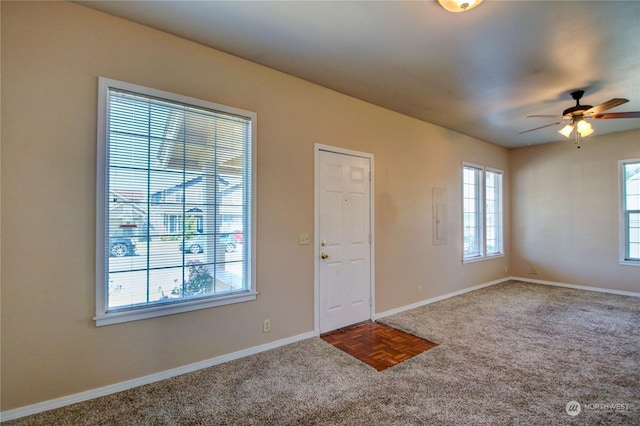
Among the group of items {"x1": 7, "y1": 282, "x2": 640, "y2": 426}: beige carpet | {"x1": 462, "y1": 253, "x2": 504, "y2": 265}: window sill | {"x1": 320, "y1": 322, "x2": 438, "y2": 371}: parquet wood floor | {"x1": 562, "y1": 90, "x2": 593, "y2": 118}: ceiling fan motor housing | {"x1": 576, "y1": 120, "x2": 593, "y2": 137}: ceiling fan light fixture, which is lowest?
{"x1": 320, "y1": 322, "x2": 438, "y2": 371}: parquet wood floor

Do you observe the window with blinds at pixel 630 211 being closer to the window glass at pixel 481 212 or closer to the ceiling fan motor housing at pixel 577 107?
the window glass at pixel 481 212

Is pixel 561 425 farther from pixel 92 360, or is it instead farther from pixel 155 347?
pixel 92 360

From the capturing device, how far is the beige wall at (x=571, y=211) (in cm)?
525

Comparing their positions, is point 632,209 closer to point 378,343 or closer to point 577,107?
point 577,107

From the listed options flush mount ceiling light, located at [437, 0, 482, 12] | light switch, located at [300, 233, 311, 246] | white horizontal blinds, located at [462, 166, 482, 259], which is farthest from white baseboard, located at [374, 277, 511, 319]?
flush mount ceiling light, located at [437, 0, 482, 12]

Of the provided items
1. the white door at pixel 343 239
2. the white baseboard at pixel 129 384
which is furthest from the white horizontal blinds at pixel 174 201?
the white door at pixel 343 239

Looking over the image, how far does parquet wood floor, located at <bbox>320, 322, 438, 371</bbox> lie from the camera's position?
2.88m

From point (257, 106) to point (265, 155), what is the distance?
0.48 metres

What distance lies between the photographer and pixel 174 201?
2564mm

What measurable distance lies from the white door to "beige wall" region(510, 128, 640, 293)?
14.2 feet

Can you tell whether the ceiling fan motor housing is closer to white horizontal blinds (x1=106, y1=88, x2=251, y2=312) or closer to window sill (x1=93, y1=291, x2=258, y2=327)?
white horizontal blinds (x1=106, y1=88, x2=251, y2=312)

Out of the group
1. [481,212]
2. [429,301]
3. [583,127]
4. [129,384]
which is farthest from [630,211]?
[129,384]

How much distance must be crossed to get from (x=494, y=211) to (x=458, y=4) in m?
5.24

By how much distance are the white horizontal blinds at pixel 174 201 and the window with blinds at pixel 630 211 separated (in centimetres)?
631
